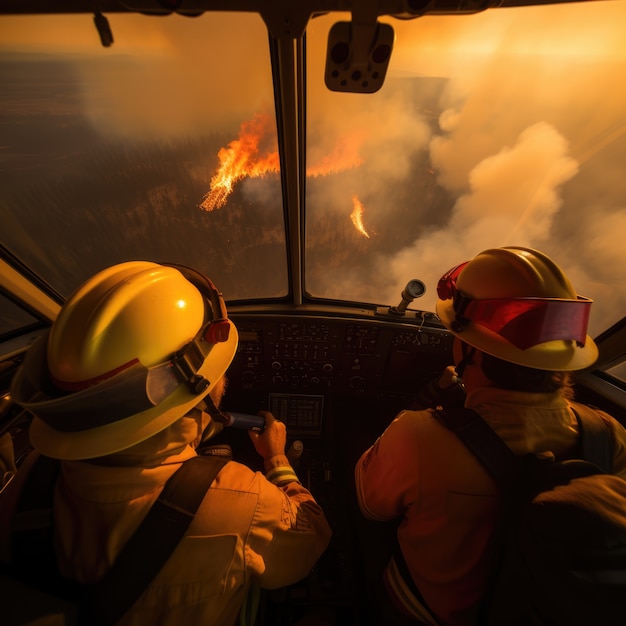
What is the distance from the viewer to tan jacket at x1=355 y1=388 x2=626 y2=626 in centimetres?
91

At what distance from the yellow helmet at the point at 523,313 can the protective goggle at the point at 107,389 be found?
109 centimetres

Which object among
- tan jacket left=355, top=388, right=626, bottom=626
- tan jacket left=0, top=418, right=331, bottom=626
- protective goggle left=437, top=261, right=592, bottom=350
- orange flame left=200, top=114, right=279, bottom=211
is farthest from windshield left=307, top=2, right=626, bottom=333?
tan jacket left=0, top=418, right=331, bottom=626

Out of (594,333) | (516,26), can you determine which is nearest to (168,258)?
(516,26)

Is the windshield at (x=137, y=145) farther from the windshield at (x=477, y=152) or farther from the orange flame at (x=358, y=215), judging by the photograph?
the orange flame at (x=358, y=215)

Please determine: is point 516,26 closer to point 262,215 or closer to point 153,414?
point 262,215

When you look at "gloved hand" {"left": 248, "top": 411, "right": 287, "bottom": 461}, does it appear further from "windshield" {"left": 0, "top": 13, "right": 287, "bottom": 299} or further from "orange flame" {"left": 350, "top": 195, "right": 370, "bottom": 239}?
"orange flame" {"left": 350, "top": 195, "right": 370, "bottom": 239}

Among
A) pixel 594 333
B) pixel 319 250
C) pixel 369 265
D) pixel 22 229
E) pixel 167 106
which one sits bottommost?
pixel 594 333

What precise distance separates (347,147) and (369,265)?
0.80m

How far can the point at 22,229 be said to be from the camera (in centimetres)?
147

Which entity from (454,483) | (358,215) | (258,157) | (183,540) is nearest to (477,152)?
(358,215)

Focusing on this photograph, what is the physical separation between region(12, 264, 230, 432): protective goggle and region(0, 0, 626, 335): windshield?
973 millimetres

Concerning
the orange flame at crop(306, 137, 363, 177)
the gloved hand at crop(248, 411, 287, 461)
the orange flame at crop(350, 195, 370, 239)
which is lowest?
the gloved hand at crop(248, 411, 287, 461)

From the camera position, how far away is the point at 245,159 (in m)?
1.38

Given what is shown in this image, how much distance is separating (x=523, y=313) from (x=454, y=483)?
67cm
